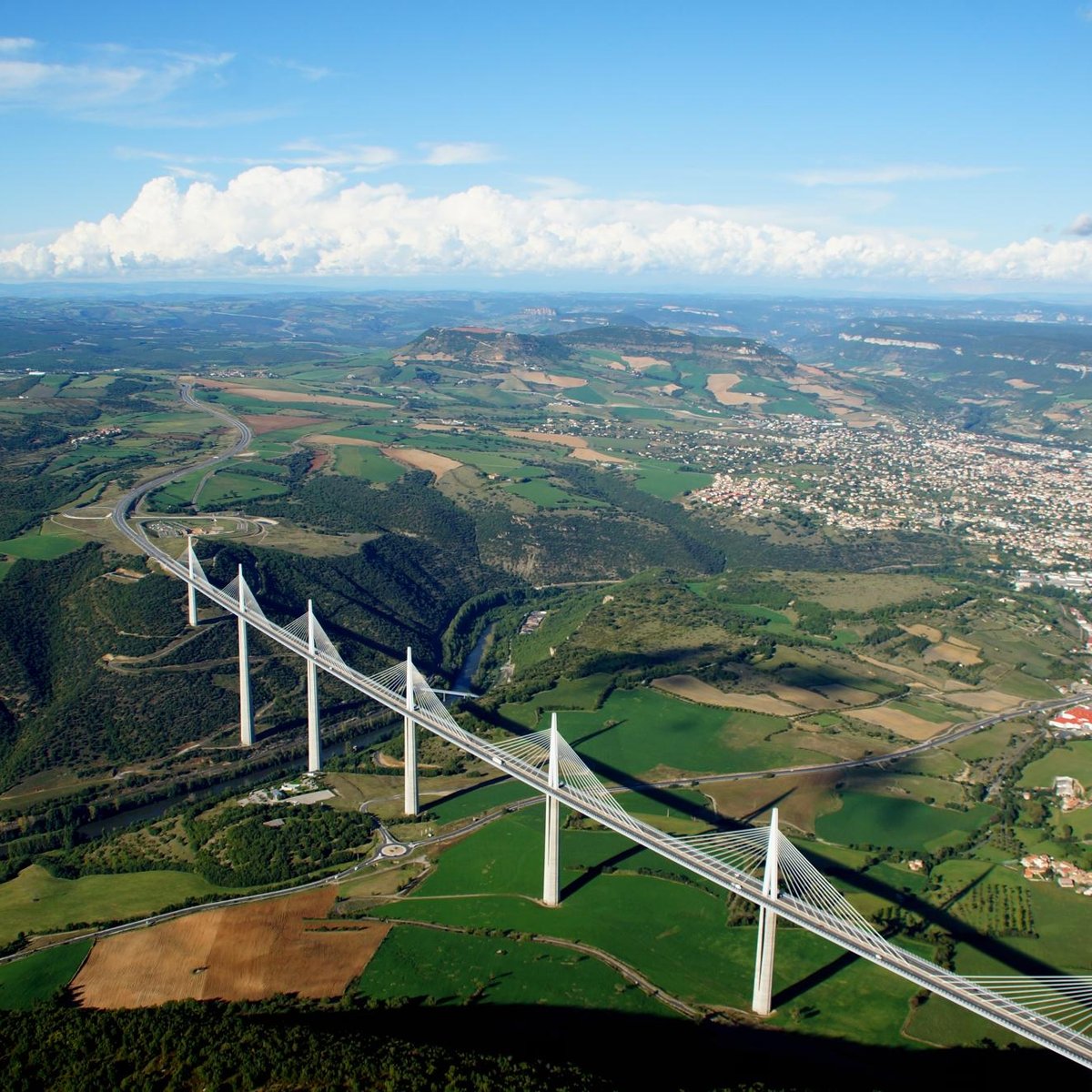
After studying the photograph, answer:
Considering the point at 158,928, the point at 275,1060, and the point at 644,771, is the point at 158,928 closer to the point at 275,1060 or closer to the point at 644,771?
the point at 275,1060

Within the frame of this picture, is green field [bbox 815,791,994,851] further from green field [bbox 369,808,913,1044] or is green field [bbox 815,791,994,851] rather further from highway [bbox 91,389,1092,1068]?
green field [bbox 369,808,913,1044]

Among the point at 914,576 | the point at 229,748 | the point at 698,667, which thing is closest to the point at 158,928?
the point at 229,748

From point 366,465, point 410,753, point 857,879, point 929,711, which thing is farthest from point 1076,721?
point 366,465

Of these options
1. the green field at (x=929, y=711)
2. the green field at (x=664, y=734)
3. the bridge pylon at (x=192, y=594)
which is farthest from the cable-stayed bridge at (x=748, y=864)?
the green field at (x=929, y=711)

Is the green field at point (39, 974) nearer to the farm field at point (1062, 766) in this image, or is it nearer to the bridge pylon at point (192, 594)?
the bridge pylon at point (192, 594)

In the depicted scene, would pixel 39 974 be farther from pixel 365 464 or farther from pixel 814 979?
pixel 365 464

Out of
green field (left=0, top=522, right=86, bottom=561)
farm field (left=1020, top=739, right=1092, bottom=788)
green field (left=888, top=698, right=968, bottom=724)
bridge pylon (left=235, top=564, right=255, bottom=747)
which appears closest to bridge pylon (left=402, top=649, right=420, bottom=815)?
bridge pylon (left=235, top=564, right=255, bottom=747)
